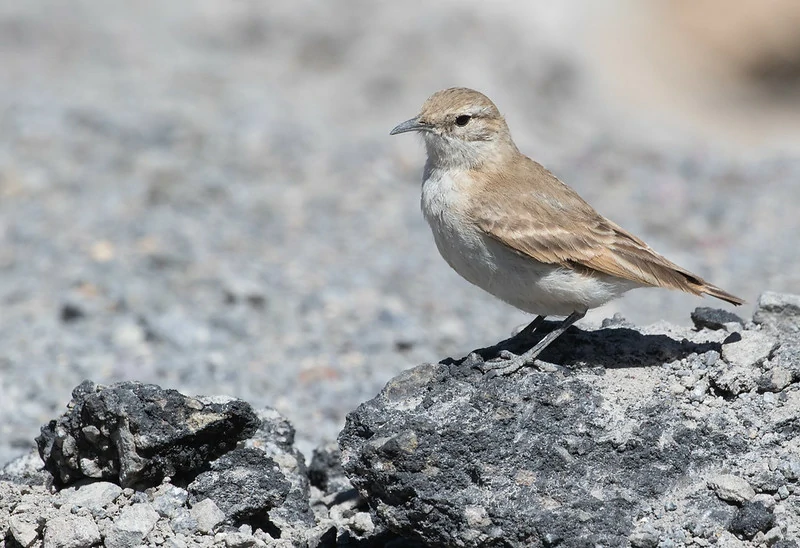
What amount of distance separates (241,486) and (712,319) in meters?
3.18

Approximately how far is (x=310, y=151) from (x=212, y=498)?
32.7 ft

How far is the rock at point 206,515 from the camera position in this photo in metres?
5.74

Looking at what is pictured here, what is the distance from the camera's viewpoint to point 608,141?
17.5 m

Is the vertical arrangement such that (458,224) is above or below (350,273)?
below

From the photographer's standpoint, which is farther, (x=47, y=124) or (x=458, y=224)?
(x=47, y=124)

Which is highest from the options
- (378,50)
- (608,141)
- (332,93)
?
(378,50)

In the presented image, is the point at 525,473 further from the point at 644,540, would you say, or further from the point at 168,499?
the point at 168,499

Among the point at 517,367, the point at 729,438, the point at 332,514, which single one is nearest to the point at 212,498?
the point at 332,514

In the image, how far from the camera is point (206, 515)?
5.78 m

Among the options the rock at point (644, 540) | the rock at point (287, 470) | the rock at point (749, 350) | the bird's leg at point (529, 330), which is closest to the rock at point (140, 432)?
the rock at point (287, 470)

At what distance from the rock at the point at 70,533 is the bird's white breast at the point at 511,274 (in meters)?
2.66

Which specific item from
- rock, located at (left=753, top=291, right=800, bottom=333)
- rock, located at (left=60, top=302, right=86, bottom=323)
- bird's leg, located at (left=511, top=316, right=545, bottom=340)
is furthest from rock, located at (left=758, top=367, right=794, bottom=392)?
rock, located at (left=60, top=302, right=86, bottom=323)

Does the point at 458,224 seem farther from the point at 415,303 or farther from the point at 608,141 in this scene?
the point at 608,141

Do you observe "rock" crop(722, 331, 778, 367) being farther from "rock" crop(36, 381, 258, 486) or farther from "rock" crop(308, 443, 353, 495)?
"rock" crop(36, 381, 258, 486)
